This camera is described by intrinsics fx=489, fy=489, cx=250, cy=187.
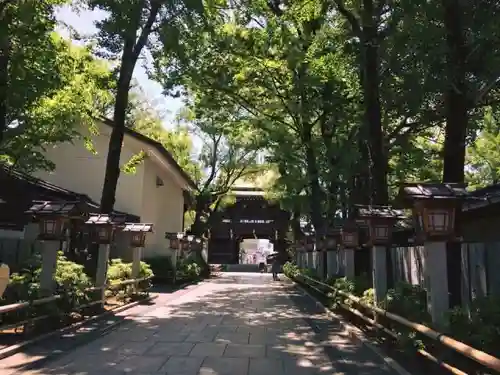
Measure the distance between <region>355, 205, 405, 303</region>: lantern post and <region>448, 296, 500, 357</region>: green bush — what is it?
11.8 ft

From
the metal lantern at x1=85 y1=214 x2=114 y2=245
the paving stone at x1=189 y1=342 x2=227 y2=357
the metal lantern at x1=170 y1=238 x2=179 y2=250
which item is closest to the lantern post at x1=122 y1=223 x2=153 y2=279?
the metal lantern at x1=85 y1=214 x2=114 y2=245

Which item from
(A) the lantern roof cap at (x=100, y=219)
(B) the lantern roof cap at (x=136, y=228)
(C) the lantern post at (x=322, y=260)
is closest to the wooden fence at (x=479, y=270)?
(A) the lantern roof cap at (x=100, y=219)

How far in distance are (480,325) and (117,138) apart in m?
12.4

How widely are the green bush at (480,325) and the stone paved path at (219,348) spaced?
1761 mm

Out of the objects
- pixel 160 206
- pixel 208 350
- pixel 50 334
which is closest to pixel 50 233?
pixel 50 334

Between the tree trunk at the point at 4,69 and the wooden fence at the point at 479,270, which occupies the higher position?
the tree trunk at the point at 4,69

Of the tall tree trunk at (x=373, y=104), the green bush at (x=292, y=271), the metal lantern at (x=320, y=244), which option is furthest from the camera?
the green bush at (x=292, y=271)

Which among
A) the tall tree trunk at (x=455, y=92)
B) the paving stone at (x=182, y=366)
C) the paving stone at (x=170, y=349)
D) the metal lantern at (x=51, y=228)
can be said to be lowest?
the paving stone at (x=182, y=366)

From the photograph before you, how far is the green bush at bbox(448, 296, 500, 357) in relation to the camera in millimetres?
5047

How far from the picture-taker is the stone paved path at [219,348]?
24.4ft

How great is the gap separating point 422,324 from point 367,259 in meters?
8.62

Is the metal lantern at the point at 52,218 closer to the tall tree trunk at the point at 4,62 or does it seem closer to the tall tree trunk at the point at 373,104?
the tall tree trunk at the point at 4,62

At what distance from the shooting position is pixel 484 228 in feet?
37.9

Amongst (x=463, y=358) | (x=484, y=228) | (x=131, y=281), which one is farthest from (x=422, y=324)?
(x=131, y=281)
